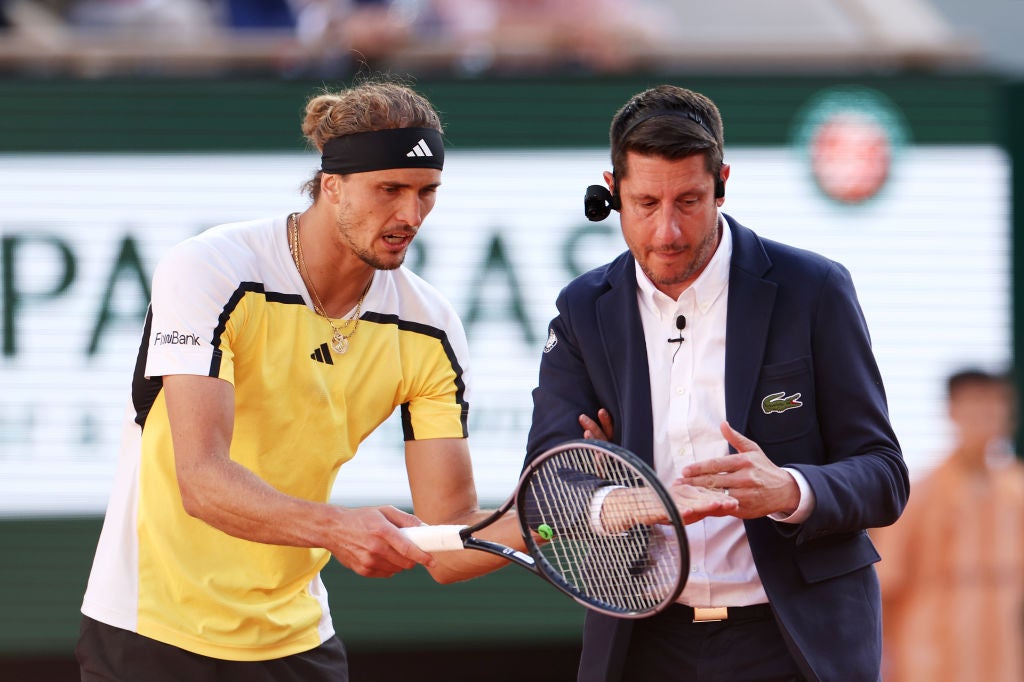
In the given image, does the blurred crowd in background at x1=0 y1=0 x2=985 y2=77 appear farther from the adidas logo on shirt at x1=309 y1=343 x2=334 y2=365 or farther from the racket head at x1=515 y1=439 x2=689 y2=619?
the racket head at x1=515 y1=439 x2=689 y2=619

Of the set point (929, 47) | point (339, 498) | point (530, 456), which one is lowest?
point (339, 498)

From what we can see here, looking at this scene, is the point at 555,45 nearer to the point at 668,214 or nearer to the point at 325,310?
the point at 325,310

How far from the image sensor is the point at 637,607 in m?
2.97

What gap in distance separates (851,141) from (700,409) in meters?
3.98

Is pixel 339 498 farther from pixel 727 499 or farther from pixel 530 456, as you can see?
pixel 727 499

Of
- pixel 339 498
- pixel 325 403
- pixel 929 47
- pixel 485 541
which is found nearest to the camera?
pixel 485 541

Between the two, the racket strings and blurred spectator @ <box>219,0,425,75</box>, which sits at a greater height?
blurred spectator @ <box>219,0,425,75</box>

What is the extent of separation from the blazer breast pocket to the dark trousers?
15.5 inches

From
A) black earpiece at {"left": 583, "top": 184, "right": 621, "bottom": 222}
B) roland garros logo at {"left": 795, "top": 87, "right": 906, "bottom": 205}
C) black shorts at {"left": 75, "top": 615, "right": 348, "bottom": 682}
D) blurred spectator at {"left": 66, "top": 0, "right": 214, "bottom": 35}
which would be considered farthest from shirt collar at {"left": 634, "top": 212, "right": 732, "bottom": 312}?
blurred spectator at {"left": 66, "top": 0, "right": 214, "bottom": 35}

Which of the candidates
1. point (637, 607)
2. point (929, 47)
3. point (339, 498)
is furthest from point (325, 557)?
point (929, 47)

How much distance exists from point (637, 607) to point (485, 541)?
14.7 inches

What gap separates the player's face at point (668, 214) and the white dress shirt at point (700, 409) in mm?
65

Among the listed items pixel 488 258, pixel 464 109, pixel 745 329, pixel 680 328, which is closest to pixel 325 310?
pixel 680 328

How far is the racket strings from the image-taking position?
9.58 feet
